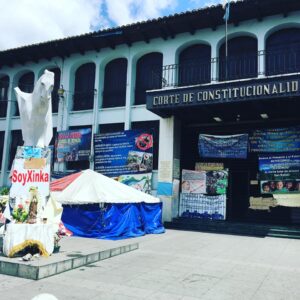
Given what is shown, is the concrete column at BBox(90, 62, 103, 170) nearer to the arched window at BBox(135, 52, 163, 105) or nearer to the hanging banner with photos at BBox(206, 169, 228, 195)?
the arched window at BBox(135, 52, 163, 105)

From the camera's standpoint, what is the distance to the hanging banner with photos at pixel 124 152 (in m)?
17.7

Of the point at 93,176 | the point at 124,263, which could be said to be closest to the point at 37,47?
the point at 93,176

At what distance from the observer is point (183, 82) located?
17.7m

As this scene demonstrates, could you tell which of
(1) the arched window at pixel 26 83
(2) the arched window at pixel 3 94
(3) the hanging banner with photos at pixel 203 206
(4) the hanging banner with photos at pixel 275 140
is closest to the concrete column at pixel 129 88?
(3) the hanging banner with photos at pixel 203 206

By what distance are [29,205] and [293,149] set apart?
11250mm

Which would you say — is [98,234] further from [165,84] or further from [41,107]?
[165,84]

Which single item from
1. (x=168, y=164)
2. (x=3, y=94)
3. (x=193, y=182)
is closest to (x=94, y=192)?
(x=168, y=164)

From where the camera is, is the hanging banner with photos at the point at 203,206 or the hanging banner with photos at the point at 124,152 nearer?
the hanging banner with photos at the point at 203,206

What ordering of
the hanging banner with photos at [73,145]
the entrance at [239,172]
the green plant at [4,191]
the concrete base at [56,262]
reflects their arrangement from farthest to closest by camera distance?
the hanging banner with photos at [73,145]
the green plant at [4,191]
the entrance at [239,172]
the concrete base at [56,262]

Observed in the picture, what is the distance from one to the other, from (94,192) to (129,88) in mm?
7217

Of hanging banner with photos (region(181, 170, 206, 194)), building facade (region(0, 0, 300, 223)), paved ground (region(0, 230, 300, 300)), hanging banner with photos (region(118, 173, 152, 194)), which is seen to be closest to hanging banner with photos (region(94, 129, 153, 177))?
hanging banner with photos (region(118, 173, 152, 194))

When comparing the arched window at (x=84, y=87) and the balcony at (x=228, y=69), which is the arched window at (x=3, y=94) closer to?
the arched window at (x=84, y=87)

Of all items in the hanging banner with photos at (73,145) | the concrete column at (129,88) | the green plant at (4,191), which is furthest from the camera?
the hanging banner with photos at (73,145)

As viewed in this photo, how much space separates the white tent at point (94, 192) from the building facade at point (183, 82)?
2.97 metres
